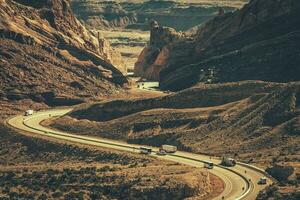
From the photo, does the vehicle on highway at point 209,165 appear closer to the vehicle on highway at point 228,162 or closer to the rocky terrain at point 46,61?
the vehicle on highway at point 228,162

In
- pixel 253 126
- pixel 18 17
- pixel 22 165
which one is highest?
pixel 18 17

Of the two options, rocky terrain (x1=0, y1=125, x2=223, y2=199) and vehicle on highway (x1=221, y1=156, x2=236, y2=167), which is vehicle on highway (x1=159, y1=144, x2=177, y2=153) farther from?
vehicle on highway (x1=221, y1=156, x2=236, y2=167)

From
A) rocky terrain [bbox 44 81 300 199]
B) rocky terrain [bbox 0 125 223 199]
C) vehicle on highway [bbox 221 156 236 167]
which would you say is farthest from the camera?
rocky terrain [bbox 44 81 300 199]

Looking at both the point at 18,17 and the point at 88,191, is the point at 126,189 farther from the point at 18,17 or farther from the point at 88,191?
the point at 18,17

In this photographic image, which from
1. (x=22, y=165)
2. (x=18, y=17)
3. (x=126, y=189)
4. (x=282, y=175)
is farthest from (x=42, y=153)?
(x=18, y=17)

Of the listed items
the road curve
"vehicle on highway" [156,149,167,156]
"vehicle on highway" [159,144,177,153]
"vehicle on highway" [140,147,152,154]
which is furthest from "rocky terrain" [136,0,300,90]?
"vehicle on highway" [156,149,167,156]

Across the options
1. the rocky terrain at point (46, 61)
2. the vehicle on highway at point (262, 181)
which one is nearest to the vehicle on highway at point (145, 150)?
the vehicle on highway at point (262, 181)
